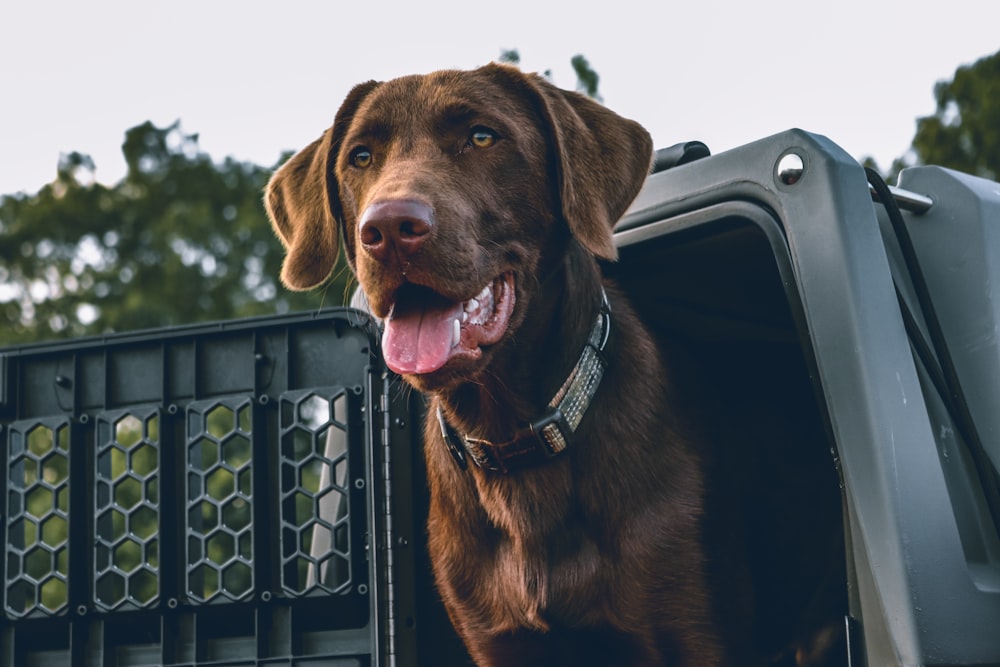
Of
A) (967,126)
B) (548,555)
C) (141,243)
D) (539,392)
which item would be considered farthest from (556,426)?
(141,243)

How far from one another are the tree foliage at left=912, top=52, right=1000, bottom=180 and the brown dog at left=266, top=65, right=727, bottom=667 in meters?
16.6

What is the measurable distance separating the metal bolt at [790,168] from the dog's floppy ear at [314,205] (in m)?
1.05

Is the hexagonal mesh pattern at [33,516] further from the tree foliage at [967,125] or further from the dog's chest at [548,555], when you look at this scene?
the tree foliage at [967,125]

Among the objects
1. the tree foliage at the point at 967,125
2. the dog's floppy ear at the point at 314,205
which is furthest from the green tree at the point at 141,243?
the dog's floppy ear at the point at 314,205

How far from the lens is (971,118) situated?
18797 mm

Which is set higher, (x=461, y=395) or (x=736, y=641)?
(x=461, y=395)

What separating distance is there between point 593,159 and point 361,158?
0.53 meters

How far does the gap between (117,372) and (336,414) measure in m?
0.54

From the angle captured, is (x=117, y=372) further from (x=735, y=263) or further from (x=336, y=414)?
(x=735, y=263)

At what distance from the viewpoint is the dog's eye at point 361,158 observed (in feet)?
9.30

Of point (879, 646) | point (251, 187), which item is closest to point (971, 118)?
point (251, 187)

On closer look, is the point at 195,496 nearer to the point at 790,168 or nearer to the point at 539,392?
the point at 539,392

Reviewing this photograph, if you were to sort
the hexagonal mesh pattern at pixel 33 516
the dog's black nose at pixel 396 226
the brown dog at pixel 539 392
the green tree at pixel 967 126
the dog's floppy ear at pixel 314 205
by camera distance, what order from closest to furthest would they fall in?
the dog's black nose at pixel 396 226
the brown dog at pixel 539 392
the hexagonal mesh pattern at pixel 33 516
the dog's floppy ear at pixel 314 205
the green tree at pixel 967 126

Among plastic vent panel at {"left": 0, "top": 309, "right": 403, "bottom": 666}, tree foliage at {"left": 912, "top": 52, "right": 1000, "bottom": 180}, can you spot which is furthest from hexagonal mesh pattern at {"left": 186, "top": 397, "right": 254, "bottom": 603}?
tree foliage at {"left": 912, "top": 52, "right": 1000, "bottom": 180}
